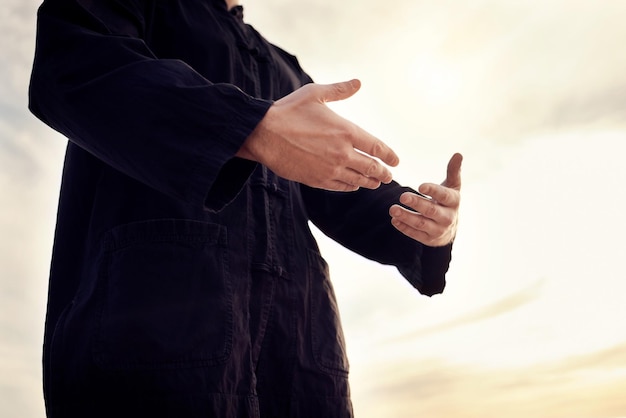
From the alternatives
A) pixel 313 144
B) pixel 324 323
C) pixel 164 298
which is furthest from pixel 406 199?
pixel 164 298

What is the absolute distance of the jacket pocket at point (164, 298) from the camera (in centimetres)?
145

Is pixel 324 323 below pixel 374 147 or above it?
below

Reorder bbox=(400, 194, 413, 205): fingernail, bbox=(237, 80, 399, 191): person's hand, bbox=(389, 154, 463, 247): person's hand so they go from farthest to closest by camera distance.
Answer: bbox=(389, 154, 463, 247): person's hand, bbox=(400, 194, 413, 205): fingernail, bbox=(237, 80, 399, 191): person's hand

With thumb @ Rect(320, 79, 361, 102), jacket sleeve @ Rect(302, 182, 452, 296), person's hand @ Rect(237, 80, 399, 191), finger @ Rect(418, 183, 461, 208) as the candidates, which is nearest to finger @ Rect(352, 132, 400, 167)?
person's hand @ Rect(237, 80, 399, 191)

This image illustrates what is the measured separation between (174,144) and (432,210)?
31.4 inches

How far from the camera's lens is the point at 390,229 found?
232cm

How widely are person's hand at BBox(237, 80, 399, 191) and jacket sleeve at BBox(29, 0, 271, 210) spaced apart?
4 centimetres

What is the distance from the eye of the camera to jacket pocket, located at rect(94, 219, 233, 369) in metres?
1.45

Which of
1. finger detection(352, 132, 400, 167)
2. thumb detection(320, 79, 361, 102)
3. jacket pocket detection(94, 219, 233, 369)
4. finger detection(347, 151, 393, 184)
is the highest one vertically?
thumb detection(320, 79, 361, 102)

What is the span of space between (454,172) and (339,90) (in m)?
0.77

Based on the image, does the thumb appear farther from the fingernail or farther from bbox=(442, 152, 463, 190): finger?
bbox=(442, 152, 463, 190): finger

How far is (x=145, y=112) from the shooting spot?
1418mm

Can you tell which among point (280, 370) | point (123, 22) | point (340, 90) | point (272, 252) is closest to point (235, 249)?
point (272, 252)

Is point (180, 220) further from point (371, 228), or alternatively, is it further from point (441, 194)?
point (371, 228)
